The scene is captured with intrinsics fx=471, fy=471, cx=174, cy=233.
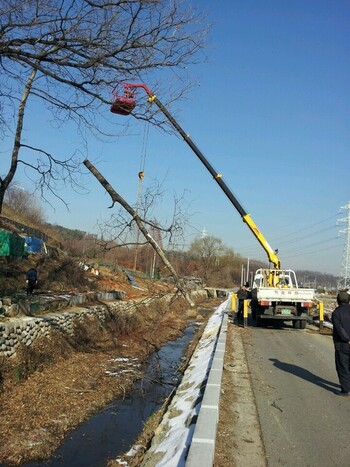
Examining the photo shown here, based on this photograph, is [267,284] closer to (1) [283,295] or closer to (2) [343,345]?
(1) [283,295]

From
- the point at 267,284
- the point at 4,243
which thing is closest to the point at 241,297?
the point at 267,284

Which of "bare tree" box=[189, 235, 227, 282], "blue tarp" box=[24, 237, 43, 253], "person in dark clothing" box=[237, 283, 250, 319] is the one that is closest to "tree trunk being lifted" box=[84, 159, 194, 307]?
"person in dark clothing" box=[237, 283, 250, 319]

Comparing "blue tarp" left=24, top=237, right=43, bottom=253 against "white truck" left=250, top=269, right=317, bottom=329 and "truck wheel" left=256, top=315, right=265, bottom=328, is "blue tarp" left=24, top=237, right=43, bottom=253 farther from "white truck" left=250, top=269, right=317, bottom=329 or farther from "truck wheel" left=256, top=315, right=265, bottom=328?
"white truck" left=250, top=269, right=317, bottom=329

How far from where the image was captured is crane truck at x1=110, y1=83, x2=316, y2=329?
7.37 metres

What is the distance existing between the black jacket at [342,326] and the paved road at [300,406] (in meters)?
0.85

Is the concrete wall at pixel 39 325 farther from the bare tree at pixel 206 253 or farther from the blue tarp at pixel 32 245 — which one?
the bare tree at pixel 206 253

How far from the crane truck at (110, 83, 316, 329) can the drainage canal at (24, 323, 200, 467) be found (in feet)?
17.9

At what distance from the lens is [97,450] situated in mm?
7723

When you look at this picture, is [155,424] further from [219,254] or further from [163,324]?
[219,254]

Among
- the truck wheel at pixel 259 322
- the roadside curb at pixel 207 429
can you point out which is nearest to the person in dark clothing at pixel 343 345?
the roadside curb at pixel 207 429

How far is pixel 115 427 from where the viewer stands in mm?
8984

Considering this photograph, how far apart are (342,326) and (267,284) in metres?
13.5

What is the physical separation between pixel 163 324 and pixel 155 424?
16292 mm

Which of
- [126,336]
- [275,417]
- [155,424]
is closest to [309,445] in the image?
[275,417]
